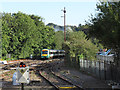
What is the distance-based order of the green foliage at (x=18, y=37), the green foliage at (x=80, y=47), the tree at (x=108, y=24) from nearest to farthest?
the tree at (x=108, y=24) → the green foliage at (x=80, y=47) → the green foliage at (x=18, y=37)

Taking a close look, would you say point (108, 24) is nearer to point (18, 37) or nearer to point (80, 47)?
point (80, 47)

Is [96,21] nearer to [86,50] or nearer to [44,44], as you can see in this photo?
[86,50]

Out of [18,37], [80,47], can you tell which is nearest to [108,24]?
[80,47]

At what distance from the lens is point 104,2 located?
13.5 meters

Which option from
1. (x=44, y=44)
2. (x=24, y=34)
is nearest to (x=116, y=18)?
(x=24, y=34)

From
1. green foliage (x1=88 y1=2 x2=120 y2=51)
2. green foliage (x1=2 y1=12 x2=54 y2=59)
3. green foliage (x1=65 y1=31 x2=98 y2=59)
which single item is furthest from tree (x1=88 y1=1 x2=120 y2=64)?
green foliage (x1=2 y1=12 x2=54 y2=59)

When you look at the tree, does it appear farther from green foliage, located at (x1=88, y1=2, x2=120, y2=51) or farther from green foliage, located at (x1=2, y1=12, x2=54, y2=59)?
green foliage, located at (x1=2, y1=12, x2=54, y2=59)

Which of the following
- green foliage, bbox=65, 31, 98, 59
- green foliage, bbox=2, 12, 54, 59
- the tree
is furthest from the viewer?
green foliage, bbox=2, 12, 54, 59

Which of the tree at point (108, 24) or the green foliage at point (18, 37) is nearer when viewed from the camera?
the tree at point (108, 24)

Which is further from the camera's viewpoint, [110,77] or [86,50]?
[86,50]

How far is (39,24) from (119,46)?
5920cm

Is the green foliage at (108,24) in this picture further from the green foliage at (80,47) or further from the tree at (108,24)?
the green foliage at (80,47)

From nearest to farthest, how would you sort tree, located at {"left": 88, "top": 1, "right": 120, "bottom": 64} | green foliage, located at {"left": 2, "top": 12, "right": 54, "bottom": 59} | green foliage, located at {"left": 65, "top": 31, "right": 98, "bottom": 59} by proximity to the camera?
tree, located at {"left": 88, "top": 1, "right": 120, "bottom": 64}
green foliage, located at {"left": 65, "top": 31, "right": 98, "bottom": 59}
green foliage, located at {"left": 2, "top": 12, "right": 54, "bottom": 59}

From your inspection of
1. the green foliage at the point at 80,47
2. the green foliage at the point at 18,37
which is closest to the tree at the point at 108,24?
the green foliage at the point at 80,47
